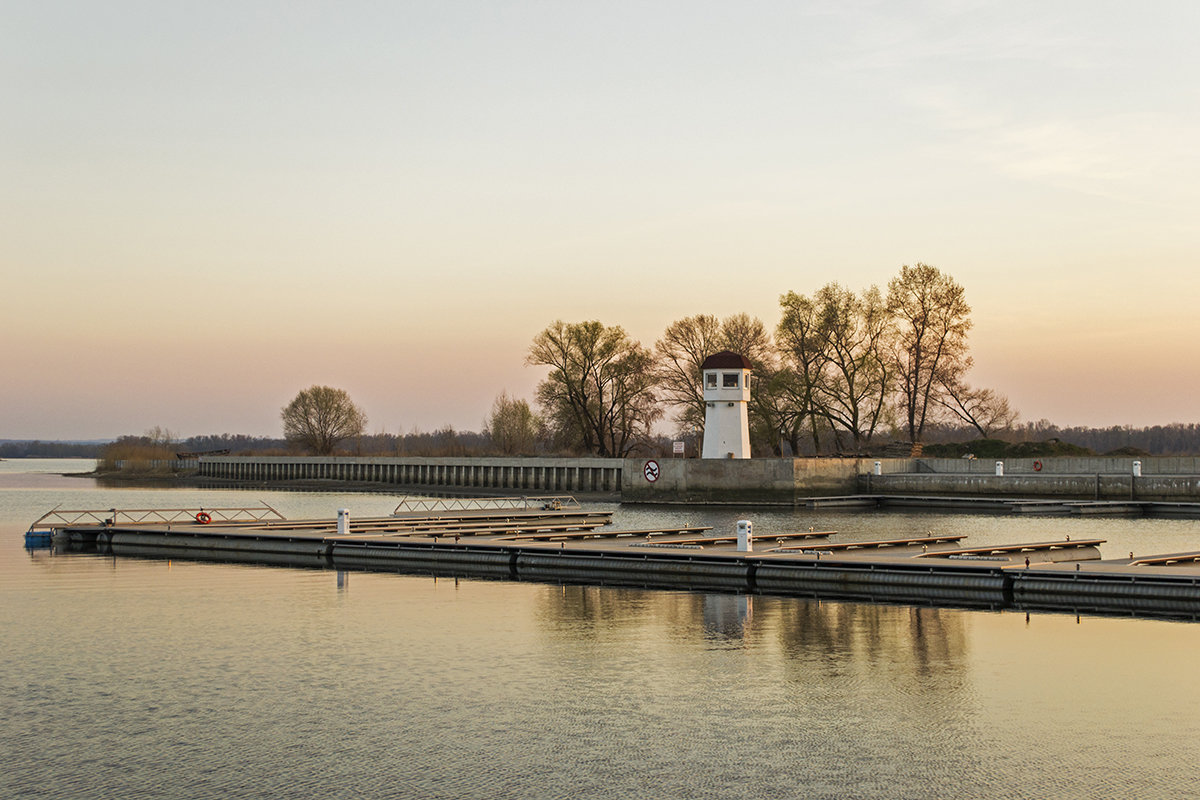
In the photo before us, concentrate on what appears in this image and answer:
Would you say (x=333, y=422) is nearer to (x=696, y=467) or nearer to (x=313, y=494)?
(x=313, y=494)

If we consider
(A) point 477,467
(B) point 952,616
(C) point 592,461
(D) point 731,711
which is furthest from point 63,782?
(A) point 477,467

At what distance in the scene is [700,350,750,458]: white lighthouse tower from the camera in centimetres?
6228

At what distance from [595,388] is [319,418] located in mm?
50363

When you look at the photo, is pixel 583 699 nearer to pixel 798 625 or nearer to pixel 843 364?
pixel 798 625

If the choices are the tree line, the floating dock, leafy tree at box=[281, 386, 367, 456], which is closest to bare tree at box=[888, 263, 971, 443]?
the tree line

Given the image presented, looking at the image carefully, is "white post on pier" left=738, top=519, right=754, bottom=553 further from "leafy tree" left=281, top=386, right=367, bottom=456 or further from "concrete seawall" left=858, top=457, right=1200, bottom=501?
"leafy tree" left=281, top=386, right=367, bottom=456

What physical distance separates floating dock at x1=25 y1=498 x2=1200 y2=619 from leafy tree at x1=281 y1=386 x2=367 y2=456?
86.9 m

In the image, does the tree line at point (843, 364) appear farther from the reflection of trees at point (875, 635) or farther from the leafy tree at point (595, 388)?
the reflection of trees at point (875, 635)

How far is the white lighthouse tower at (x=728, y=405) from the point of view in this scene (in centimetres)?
6228

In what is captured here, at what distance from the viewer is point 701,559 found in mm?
27250

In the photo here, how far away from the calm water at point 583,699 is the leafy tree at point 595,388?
203 feet

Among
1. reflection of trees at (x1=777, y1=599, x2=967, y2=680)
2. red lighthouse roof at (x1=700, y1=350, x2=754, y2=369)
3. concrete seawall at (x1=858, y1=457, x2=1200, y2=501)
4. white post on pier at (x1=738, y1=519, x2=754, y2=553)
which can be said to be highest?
red lighthouse roof at (x1=700, y1=350, x2=754, y2=369)

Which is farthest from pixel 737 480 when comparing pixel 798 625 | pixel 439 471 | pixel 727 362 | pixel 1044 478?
pixel 798 625

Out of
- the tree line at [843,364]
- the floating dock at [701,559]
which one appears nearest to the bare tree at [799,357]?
the tree line at [843,364]
